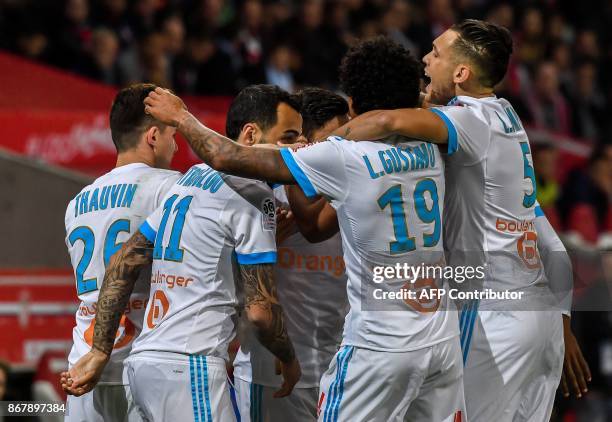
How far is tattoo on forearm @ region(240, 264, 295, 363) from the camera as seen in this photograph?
15.0 ft

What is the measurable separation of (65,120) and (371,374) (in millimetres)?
5525

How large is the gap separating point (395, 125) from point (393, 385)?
1069 millimetres

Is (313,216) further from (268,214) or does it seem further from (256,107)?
(256,107)

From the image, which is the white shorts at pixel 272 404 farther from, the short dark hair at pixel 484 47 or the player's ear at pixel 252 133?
the short dark hair at pixel 484 47

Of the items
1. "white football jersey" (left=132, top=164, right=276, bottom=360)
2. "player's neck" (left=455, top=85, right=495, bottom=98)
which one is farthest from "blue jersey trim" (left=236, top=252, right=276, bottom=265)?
"player's neck" (left=455, top=85, right=495, bottom=98)

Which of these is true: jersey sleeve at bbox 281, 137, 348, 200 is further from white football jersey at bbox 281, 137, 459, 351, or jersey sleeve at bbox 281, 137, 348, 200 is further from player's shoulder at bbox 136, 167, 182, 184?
player's shoulder at bbox 136, 167, 182, 184

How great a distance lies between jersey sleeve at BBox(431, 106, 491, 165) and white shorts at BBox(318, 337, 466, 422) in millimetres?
822

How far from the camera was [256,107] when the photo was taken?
489 centimetres

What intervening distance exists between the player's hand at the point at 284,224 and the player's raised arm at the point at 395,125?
0.69m

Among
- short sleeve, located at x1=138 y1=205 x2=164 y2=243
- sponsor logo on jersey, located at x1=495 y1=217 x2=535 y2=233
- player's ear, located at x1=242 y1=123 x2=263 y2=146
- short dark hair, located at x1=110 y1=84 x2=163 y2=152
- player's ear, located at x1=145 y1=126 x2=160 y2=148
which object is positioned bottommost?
sponsor logo on jersey, located at x1=495 y1=217 x2=535 y2=233

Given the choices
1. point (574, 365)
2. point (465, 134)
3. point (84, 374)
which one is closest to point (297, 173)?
point (465, 134)

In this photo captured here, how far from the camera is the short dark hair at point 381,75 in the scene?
4.58 meters

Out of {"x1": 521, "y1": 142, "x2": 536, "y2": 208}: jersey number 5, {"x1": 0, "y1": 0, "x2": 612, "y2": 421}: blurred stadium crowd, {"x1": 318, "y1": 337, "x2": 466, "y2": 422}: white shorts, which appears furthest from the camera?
{"x1": 0, "y1": 0, "x2": 612, "y2": 421}: blurred stadium crowd

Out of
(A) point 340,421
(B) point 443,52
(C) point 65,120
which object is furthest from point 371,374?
(C) point 65,120
